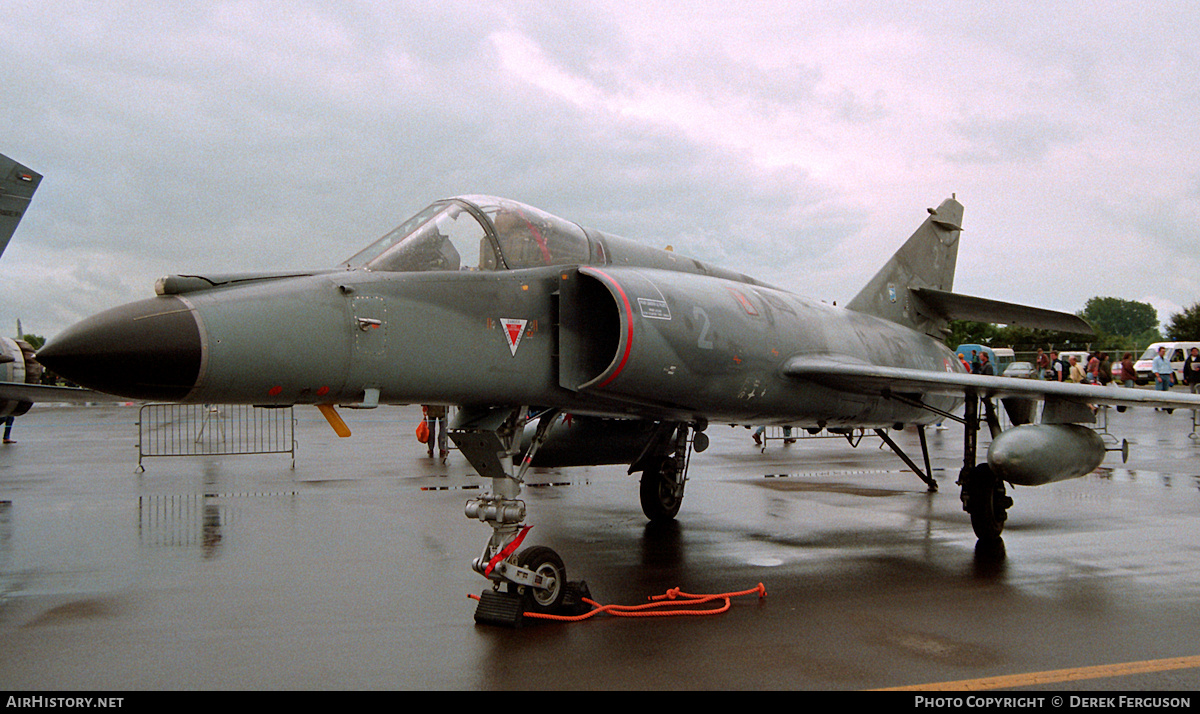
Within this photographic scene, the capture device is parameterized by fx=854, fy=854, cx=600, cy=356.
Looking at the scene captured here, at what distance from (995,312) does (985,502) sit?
9.68ft

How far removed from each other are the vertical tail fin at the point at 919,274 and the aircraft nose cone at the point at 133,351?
7.32 metres

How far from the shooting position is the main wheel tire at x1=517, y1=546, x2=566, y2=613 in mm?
5457

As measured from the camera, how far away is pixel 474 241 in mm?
5824

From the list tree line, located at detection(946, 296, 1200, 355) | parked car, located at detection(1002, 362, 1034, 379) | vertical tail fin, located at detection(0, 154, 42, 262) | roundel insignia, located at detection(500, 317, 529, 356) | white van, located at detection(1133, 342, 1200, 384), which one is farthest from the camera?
tree line, located at detection(946, 296, 1200, 355)

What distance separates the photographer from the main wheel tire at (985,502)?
805cm

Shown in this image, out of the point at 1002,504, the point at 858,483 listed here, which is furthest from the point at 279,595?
the point at 858,483

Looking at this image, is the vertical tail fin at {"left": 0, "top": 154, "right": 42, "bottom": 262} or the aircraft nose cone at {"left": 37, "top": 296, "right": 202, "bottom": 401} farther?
the vertical tail fin at {"left": 0, "top": 154, "right": 42, "bottom": 262}

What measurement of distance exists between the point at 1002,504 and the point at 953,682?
447 centimetres

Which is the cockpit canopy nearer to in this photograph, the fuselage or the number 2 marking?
the fuselage

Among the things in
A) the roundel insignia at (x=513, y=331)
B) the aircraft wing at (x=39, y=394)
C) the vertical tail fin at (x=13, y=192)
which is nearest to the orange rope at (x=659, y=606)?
the roundel insignia at (x=513, y=331)

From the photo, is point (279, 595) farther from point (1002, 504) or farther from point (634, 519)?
point (1002, 504)

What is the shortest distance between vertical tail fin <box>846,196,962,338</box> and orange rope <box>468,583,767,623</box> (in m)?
4.83

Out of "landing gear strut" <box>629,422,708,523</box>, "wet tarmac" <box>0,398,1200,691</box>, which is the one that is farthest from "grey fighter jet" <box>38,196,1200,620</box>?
"wet tarmac" <box>0,398,1200,691</box>

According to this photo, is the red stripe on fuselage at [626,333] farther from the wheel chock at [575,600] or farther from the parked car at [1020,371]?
the parked car at [1020,371]
